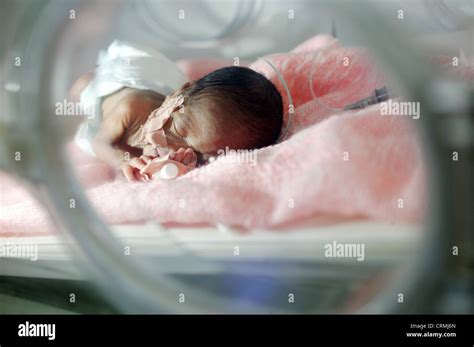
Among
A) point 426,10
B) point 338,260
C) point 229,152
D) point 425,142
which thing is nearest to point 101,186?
point 229,152

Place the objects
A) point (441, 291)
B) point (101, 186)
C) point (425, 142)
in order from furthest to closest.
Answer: point (101, 186)
point (441, 291)
point (425, 142)

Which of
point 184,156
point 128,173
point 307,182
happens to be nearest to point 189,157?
point 184,156

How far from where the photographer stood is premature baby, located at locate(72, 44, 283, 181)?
995 mm

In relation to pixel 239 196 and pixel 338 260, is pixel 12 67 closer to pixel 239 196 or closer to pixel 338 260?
pixel 239 196

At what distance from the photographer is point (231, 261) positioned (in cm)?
90

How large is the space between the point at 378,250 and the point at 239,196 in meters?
0.24

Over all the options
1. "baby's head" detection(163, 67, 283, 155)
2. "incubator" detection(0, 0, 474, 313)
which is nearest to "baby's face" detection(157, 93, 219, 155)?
"baby's head" detection(163, 67, 283, 155)

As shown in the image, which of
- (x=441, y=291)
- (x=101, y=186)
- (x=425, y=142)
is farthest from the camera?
(x=101, y=186)

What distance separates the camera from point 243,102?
1017 mm

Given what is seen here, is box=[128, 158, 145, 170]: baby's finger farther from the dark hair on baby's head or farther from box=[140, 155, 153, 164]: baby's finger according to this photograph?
the dark hair on baby's head

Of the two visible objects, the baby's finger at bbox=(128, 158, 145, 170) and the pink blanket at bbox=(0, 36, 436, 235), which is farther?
the baby's finger at bbox=(128, 158, 145, 170)

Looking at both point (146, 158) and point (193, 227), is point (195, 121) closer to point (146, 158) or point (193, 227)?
point (146, 158)

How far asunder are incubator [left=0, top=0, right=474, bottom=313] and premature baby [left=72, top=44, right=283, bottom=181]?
4 centimetres

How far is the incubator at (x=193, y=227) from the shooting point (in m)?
0.83
